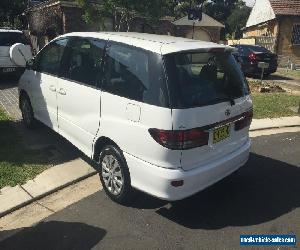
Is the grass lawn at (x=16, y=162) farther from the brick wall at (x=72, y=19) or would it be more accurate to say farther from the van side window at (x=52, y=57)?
the brick wall at (x=72, y=19)

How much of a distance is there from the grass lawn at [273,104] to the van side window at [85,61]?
5477mm

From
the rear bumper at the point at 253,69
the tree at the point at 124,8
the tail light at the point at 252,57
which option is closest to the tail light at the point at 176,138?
the rear bumper at the point at 253,69

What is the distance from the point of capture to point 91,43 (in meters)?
5.00

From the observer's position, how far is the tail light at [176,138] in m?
3.80

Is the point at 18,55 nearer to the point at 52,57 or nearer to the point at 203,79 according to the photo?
the point at 52,57

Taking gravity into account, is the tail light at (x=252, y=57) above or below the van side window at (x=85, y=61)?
below

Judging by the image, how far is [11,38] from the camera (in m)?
12.5

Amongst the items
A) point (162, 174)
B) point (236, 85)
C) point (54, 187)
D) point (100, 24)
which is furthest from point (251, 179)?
point (100, 24)

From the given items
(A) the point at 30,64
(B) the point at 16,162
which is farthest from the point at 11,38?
(B) the point at 16,162

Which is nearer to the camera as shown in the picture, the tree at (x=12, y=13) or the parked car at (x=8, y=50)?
the parked car at (x=8, y=50)

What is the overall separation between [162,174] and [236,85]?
161 centimetres

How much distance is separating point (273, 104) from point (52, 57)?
702cm

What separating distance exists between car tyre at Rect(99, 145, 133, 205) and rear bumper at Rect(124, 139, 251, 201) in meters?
0.13

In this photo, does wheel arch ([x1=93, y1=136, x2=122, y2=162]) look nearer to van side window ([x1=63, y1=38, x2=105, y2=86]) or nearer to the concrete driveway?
van side window ([x1=63, y1=38, x2=105, y2=86])
